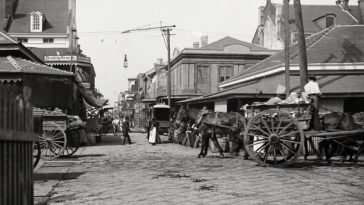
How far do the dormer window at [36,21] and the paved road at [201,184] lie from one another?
45.4 metres

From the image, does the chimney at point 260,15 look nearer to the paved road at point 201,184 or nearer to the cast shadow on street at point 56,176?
the paved road at point 201,184

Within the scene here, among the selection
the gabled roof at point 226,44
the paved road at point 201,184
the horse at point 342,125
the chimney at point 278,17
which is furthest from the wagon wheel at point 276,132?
the chimney at point 278,17

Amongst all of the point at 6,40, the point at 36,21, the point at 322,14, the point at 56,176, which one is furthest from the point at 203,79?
the point at 56,176

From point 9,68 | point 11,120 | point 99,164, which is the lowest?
point 99,164

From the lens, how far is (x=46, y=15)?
56844 mm

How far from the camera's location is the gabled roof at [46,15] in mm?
54969

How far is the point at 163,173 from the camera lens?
35.6 feet

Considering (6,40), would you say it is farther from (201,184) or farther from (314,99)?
(201,184)

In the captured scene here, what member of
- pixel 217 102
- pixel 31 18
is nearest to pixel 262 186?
pixel 217 102

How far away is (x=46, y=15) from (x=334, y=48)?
40746 mm

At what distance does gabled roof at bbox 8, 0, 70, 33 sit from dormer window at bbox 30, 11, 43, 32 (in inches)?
20.5

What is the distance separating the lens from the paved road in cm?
738

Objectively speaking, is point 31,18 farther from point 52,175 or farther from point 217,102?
point 52,175

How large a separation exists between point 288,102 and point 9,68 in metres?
11.6
